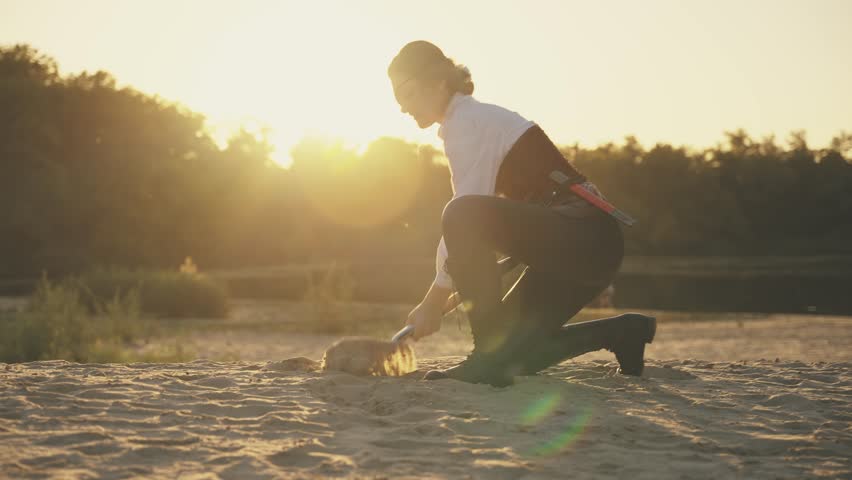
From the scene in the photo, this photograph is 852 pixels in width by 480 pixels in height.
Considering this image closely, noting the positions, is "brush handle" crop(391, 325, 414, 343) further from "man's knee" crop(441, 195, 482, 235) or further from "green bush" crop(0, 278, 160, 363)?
"green bush" crop(0, 278, 160, 363)

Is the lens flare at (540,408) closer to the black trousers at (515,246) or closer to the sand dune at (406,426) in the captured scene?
the sand dune at (406,426)

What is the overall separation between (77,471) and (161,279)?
54.8ft

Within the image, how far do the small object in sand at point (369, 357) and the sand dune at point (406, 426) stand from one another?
130 mm

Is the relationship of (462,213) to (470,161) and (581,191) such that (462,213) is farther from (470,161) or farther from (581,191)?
(581,191)

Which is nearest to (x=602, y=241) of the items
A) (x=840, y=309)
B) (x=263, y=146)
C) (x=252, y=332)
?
(x=252, y=332)

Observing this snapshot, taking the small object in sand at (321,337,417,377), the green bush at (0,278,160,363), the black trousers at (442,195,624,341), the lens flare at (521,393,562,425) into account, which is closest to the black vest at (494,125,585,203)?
the black trousers at (442,195,624,341)

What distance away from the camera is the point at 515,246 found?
378 cm

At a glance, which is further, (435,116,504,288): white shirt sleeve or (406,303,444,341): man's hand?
(406,303,444,341): man's hand

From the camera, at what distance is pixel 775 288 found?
28.4 meters

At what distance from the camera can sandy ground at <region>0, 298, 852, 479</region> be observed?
2.77 metres

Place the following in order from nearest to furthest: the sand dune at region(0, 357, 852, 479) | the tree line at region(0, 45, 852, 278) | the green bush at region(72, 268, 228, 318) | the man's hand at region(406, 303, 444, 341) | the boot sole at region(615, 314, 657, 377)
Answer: the sand dune at region(0, 357, 852, 479) < the man's hand at region(406, 303, 444, 341) < the boot sole at region(615, 314, 657, 377) < the green bush at region(72, 268, 228, 318) < the tree line at region(0, 45, 852, 278)

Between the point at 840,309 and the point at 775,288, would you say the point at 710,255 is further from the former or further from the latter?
the point at 840,309

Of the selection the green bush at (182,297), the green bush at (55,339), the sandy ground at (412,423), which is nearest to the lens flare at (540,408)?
the sandy ground at (412,423)

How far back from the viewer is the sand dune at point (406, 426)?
9.07 ft
